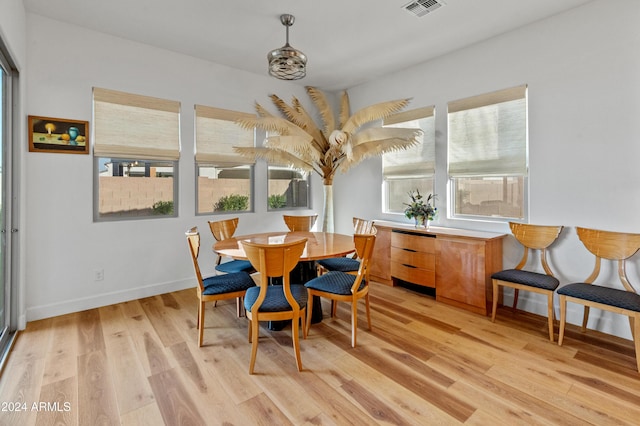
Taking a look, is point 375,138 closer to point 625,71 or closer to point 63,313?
point 625,71

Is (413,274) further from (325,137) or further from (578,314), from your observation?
(325,137)

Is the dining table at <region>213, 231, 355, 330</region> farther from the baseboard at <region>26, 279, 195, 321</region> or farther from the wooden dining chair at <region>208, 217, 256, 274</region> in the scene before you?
the baseboard at <region>26, 279, 195, 321</region>

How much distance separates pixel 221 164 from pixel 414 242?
9.51 ft

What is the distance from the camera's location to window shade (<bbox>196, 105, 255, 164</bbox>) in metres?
4.24

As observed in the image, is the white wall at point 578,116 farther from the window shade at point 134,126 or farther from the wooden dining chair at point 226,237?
the window shade at point 134,126

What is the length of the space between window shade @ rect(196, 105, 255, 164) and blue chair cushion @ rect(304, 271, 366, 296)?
8.26 feet

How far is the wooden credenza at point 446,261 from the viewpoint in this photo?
3326mm

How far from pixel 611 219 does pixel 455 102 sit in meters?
2.08

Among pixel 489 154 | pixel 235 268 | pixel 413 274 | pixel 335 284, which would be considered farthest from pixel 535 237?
pixel 235 268

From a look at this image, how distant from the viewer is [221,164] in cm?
447

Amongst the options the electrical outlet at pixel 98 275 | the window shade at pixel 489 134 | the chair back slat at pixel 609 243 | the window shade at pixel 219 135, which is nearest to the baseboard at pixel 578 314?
the chair back slat at pixel 609 243

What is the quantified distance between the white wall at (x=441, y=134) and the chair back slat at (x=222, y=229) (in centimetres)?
64

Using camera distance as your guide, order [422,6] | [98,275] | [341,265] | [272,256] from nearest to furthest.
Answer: [272,256] → [422,6] → [341,265] → [98,275]

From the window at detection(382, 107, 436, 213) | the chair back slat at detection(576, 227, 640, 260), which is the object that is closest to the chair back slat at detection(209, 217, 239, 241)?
the window at detection(382, 107, 436, 213)
